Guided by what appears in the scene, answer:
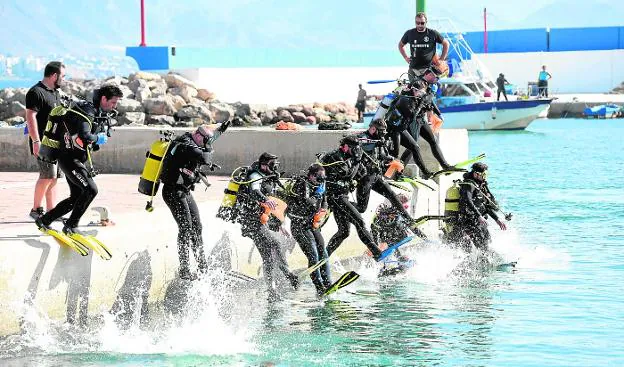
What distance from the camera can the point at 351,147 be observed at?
14.3 m

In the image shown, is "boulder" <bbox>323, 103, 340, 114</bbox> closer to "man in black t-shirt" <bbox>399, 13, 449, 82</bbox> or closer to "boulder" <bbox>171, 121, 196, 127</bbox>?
"boulder" <bbox>171, 121, 196, 127</bbox>

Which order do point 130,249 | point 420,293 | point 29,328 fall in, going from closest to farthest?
point 29,328 → point 130,249 → point 420,293

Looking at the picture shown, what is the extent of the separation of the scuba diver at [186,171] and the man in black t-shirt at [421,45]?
20.3ft

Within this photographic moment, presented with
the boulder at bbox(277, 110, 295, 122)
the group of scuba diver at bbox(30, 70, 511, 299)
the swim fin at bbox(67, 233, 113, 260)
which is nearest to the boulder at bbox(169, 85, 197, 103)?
the boulder at bbox(277, 110, 295, 122)

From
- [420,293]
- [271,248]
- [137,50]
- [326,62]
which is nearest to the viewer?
[271,248]

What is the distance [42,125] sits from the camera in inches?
502

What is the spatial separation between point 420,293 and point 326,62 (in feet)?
165

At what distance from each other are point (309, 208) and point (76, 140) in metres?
3.06

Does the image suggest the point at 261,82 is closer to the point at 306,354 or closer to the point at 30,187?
the point at 30,187

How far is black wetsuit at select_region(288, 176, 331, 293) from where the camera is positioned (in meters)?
13.5

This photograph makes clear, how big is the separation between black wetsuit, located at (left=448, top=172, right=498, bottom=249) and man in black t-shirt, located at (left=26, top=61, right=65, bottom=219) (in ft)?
18.5

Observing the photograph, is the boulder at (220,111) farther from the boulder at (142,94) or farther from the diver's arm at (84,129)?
the diver's arm at (84,129)

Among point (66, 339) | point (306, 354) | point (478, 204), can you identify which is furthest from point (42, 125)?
point (478, 204)

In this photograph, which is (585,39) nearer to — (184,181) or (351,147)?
(351,147)
